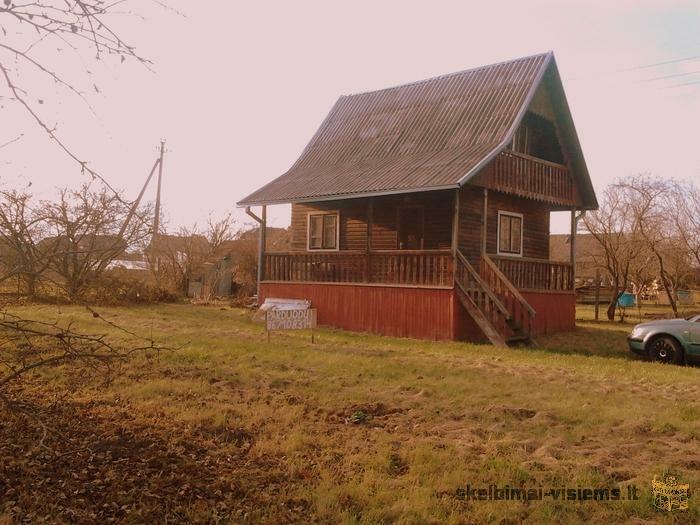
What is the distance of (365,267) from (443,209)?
326 centimetres

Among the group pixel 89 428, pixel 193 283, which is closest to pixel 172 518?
pixel 89 428

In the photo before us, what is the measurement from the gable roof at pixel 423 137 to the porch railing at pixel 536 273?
2.96m

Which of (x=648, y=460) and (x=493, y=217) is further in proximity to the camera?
(x=493, y=217)

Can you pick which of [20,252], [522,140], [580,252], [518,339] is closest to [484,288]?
[518,339]

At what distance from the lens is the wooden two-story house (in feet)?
50.0

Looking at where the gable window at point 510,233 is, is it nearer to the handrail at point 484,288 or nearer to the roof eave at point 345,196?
the handrail at point 484,288

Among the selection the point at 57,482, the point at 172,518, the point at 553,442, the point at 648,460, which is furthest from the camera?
the point at 553,442

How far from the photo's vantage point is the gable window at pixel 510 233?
62.4 ft

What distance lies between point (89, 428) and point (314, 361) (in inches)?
188

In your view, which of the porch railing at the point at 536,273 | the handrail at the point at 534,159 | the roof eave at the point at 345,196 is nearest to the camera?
the roof eave at the point at 345,196

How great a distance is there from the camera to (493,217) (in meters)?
18.7

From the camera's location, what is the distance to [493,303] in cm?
1477

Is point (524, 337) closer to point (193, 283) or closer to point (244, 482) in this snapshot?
point (244, 482)

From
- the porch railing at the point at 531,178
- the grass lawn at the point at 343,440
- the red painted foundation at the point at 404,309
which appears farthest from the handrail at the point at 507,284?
the grass lawn at the point at 343,440
